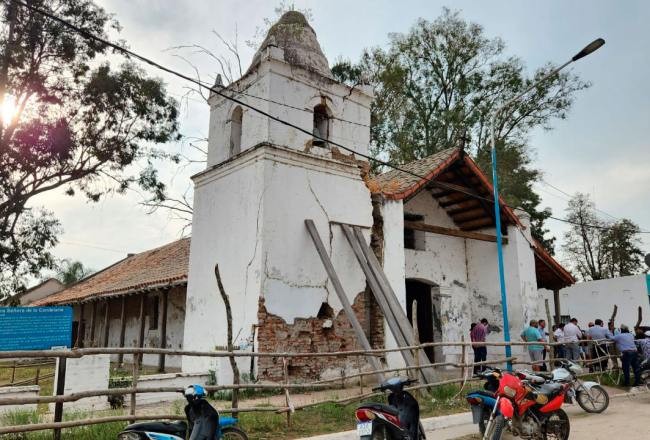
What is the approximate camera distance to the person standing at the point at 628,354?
35.5ft

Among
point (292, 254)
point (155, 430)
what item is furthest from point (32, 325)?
point (292, 254)

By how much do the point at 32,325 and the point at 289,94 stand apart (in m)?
6.92

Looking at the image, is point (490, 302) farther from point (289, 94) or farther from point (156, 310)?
point (156, 310)

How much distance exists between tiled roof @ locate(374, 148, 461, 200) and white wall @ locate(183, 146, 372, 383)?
0.81 metres

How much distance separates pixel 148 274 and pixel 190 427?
1294 centimetres

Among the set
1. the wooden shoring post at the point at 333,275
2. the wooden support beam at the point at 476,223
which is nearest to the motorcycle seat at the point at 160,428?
the wooden shoring post at the point at 333,275

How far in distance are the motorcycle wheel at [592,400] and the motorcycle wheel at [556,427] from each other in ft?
8.84

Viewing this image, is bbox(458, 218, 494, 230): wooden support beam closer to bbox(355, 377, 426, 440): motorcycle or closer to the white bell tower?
the white bell tower

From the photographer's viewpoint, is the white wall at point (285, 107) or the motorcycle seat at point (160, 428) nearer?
the motorcycle seat at point (160, 428)

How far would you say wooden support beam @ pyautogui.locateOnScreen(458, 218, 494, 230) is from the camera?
586 inches

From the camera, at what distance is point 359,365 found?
432 inches

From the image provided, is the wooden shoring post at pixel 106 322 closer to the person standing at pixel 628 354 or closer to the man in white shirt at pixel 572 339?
the man in white shirt at pixel 572 339

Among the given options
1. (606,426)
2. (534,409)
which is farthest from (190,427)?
(606,426)

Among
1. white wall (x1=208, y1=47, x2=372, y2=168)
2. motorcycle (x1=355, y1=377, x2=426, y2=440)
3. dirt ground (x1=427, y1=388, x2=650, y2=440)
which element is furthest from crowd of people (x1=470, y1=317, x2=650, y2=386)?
white wall (x1=208, y1=47, x2=372, y2=168)
